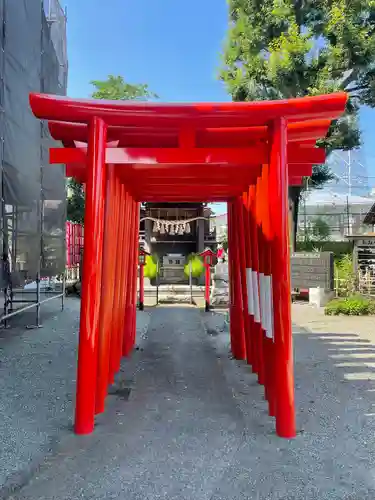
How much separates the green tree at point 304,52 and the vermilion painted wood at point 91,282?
12.3m

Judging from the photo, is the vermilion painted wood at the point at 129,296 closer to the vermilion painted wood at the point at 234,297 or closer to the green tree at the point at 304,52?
the vermilion painted wood at the point at 234,297

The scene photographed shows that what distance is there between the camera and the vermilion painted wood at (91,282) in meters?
3.37

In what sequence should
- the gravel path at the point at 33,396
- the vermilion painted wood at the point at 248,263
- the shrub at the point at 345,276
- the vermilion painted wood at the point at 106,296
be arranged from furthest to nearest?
the shrub at the point at 345,276, the vermilion painted wood at the point at 248,263, the vermilion painted wood at the point at 106,296, the gravel path at the point at 33,396

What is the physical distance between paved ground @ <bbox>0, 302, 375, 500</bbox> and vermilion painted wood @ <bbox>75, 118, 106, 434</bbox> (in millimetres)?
249

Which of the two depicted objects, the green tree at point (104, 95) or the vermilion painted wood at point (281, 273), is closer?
the vermilion painted wood at point (281, 273)

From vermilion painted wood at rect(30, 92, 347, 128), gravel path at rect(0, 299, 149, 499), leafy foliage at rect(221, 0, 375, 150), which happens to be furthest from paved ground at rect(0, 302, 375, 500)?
leafy foliage at rect(221, 0, 375, 150)

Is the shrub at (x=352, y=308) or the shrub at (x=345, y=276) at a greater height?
the shrub at (x=345, y=276)

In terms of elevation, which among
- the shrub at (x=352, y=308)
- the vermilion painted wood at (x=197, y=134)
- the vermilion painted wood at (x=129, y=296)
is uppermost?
the vermilion painted wood at (x=197, y=134)

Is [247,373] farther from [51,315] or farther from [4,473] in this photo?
[51,315]

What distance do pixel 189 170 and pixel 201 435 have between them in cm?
242

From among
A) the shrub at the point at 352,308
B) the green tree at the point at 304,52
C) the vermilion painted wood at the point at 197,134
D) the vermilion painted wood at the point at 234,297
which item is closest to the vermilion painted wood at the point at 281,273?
the vermilion painted wood at the point at 197,134

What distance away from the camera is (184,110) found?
10.8ft

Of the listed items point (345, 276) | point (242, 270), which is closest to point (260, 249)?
point (242, 270)

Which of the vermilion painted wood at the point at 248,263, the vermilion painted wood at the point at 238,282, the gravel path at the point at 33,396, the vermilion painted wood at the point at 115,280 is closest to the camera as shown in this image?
the gravel path at the point at 33,396
